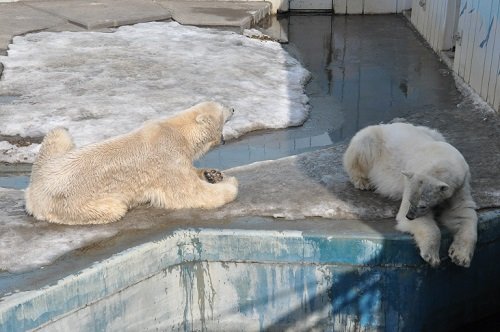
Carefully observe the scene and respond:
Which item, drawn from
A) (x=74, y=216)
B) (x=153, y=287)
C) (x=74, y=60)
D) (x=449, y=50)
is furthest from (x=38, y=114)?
(x=449, y=50)

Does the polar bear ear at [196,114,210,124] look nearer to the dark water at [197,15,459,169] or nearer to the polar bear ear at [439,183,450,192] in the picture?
the dark water at [197,15,459,169]

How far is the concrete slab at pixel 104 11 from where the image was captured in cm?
1230

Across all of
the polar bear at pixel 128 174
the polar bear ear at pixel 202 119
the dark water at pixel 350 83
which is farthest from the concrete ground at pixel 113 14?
the polar bear ear at pixel 202 119

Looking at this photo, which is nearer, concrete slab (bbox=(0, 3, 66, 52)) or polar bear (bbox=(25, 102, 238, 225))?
polar bear (bbox=(25, 102, 238, 225))

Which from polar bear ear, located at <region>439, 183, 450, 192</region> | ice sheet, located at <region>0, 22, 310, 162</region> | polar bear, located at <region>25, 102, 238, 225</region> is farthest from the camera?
ice sheet, located at <region>0, 22, 310, 162</region>

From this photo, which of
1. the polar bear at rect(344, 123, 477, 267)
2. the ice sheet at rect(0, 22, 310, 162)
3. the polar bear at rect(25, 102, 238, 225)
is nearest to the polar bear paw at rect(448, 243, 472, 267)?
the polar bear at rect(344, 123, 477, 267)

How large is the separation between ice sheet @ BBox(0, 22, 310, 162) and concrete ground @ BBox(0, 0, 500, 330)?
43cm

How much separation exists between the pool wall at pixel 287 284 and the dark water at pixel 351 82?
195 centimetres

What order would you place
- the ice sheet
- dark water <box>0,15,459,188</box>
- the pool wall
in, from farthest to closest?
1. the ice sheet
2. dark water <box>0,15,459,188</box>
3. the pool wall

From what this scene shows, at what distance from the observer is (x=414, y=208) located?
4434mm

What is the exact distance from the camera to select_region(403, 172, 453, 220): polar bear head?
439cm

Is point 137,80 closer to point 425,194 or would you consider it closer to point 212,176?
point 212,176

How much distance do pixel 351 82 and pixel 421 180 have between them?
5.54 metres

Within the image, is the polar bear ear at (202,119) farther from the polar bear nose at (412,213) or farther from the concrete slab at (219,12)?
the concrete slab at (219,12)
